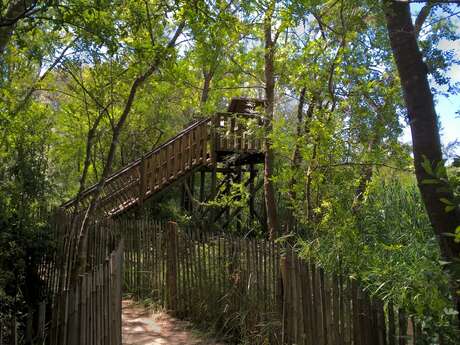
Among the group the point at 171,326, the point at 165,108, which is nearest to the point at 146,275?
the point at 171,326

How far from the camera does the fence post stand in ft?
25.8

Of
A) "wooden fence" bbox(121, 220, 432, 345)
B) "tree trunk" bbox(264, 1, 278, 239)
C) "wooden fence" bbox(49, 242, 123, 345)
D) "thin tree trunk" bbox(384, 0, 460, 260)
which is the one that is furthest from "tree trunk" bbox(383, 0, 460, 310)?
"tree trunk" bbox(264, 1, 278, 239)

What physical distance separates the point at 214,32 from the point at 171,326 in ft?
14.4

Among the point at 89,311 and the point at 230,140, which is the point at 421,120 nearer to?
the point at 89,311

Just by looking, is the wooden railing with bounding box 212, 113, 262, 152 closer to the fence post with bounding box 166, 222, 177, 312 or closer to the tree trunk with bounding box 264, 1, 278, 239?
the tree trunk with bounding box 264, 1, 278, 239

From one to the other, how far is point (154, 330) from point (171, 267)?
1118 millimetres

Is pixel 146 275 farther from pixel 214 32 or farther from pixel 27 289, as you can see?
pixel 214 32

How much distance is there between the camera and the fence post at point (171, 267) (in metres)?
7.87

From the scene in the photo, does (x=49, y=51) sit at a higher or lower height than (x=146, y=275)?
higher

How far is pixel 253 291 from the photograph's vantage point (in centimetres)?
621

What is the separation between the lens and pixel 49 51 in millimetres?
7117

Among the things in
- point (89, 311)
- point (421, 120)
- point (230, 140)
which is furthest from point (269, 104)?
point (89, 311)

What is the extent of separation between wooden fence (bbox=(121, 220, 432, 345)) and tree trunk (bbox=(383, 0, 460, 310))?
84 centimetres

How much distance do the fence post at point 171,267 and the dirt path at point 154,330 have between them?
233 mm
